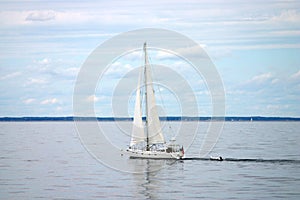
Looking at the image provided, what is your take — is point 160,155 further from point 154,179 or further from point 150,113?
point 154,179

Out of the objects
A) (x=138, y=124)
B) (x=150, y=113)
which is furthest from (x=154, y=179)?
(x=138, y=124)

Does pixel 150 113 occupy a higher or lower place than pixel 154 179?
higher

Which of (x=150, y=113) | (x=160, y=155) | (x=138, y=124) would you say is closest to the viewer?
(x=160, y=155)

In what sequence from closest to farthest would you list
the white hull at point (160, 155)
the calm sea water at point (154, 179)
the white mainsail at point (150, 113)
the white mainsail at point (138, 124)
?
the calm sea water at point (154, 179), the white hull at point (160, 155), the white mainsail at point (150, 113), the white mainsail at point (138, 124)

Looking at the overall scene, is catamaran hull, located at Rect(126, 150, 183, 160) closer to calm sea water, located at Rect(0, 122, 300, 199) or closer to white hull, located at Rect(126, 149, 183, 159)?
white hull, located at Rect(126, 149, 183, 159)

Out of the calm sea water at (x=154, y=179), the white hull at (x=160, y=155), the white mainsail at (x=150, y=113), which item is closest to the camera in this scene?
the calm sea water at (x=154, y=179)

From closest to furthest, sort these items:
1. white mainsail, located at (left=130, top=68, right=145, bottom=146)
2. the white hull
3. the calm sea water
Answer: the calm sea water < the white hull < white mainsail, located at (left=130, top=68, right=145, bottom=146)

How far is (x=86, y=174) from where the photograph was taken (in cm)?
8819

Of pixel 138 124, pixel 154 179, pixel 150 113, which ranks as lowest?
pixel 154 179

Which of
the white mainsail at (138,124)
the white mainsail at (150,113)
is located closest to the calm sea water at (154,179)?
the white mainsail at (138,124)

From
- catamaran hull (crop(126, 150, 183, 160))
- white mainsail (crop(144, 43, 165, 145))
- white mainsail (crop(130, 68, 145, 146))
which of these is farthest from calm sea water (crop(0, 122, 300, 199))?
white mainsail (crop(144, 43, 165, 145))

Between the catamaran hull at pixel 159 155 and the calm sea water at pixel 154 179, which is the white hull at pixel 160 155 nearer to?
the catamaran hull at pixel 159 155

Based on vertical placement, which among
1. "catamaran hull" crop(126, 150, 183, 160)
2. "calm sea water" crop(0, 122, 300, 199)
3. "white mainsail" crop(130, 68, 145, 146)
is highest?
"white mainsail" crop(130, 68, 145, 146)

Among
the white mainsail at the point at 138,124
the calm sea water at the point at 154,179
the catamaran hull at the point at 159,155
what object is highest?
the white mainsail at the point at 138,124
